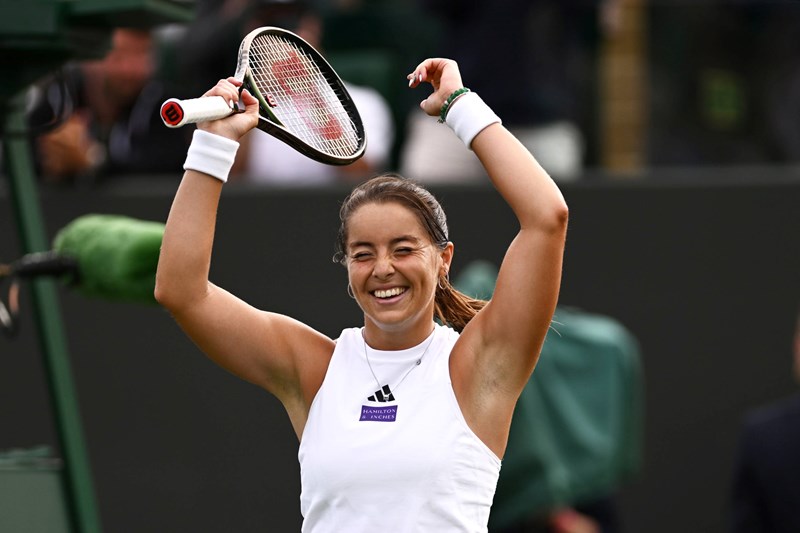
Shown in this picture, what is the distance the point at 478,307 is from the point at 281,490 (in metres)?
2.97

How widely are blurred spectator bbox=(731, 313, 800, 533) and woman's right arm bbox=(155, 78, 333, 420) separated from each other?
2.27m

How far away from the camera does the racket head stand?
9.14ft

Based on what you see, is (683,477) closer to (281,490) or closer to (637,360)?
(637,360)

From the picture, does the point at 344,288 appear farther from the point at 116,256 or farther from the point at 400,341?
the point at 400,341

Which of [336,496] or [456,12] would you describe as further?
[456,12]

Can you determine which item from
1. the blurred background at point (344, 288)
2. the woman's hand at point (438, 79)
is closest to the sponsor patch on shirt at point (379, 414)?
the woman's hand at point (438, 79)

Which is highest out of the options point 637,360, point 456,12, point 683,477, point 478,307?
point 456,12

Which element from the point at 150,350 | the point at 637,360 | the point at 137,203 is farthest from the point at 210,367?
the point at 637,360

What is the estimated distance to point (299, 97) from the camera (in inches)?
115

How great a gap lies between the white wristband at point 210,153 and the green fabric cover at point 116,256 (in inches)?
45.8

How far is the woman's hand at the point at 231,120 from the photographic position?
8.83ft

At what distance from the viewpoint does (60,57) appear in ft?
13.0

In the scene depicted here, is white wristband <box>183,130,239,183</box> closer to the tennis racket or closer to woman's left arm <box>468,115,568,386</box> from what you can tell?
the tennis racket

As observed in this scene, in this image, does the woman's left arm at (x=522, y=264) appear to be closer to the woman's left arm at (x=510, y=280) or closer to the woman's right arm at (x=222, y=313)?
the woman's left arm at (x=510, y=280)
